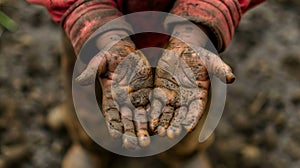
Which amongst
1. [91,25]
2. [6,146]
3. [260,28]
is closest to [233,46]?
[260,28]

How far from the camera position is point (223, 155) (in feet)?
5.31

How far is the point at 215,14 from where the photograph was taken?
1052 mm

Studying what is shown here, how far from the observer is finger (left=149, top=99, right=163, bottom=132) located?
955 mm

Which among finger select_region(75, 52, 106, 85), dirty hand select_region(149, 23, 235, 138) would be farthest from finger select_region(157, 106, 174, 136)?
finger select_region(75, 52, 106, 85)

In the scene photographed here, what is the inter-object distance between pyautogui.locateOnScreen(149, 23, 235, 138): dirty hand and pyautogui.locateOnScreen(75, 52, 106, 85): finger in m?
0.09

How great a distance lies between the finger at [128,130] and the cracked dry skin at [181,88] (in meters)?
0.03

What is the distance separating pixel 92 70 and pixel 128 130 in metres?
0.10

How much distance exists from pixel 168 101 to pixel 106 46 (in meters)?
0.13

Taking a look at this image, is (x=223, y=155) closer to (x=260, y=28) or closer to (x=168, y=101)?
(x=260, y=28)

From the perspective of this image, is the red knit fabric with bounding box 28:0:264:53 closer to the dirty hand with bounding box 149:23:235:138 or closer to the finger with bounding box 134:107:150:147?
the dirty hand with bounding box 149:23:235:138

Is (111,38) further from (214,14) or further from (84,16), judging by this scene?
(214,14)

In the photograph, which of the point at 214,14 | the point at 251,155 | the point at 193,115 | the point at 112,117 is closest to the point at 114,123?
the point at 112,117

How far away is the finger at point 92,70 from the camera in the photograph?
36.6 inches

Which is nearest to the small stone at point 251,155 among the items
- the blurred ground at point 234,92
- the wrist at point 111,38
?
the blurred ground at point 234,92
